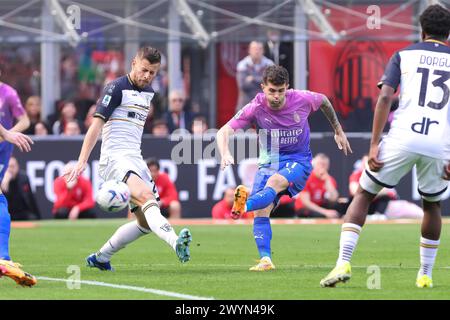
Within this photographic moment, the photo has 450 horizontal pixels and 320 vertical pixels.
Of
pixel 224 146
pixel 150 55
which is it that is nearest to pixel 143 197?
pixel 224 146

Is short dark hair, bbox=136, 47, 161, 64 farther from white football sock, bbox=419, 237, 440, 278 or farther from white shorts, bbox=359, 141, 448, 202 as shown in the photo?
white football sock, bbox=419, 237, 440, 278

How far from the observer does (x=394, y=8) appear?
24.3 meters

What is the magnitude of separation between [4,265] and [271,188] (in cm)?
332

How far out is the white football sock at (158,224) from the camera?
36.2 ft

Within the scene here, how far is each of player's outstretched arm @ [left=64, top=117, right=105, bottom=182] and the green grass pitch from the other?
0.98 meters

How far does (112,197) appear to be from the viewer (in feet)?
35.7

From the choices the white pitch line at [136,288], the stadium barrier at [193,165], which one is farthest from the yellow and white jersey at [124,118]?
the stadium barrier at [193,165]

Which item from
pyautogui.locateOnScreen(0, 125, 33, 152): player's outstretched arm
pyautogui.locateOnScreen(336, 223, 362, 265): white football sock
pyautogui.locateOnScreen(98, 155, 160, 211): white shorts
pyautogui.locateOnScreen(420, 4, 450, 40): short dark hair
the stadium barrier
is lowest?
→ the stadium barrier

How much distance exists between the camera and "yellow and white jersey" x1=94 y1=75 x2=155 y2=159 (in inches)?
462

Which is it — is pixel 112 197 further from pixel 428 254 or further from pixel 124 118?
pixel 428 254

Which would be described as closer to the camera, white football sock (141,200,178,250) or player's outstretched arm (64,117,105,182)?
player's outstretched arm (64,117,105,182)

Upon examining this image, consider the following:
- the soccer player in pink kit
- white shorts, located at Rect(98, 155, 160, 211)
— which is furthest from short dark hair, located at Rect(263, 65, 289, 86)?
white shorts, located at Rect(98, 155, 160, 211)

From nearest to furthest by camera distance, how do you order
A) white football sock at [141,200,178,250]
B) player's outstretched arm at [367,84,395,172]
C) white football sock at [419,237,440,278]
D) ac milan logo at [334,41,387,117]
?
player's outstretched arm at [367,84,395,172] → white football sock at [419,237,440,278] → white football sock at [141,200,178,250] → ac milan logo at [334,41,387,117]

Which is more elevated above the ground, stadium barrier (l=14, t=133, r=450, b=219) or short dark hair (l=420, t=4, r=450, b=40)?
short dark hair (l=420, t=4, r=450, b=40)
